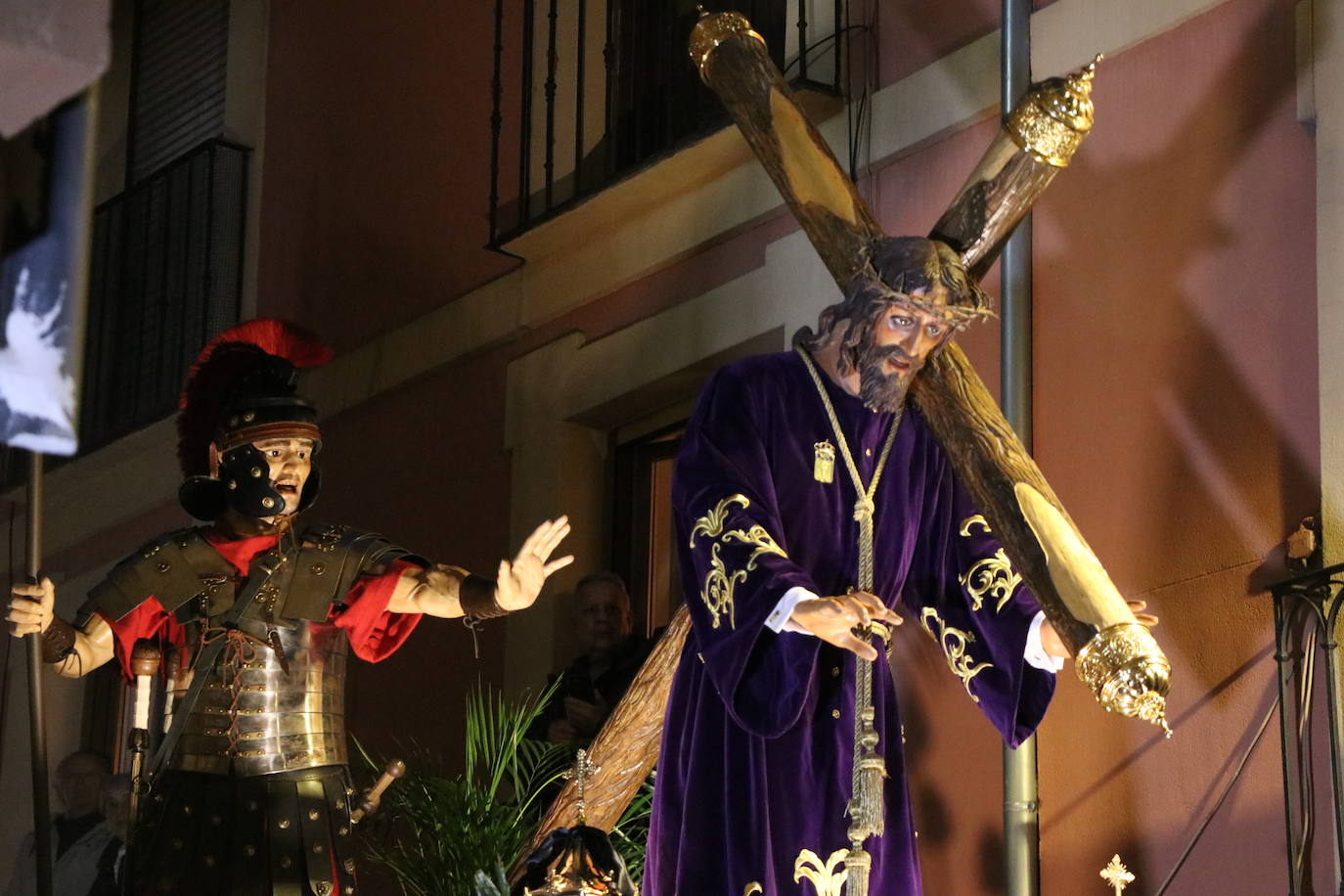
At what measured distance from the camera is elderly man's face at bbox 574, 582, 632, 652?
6.52 m

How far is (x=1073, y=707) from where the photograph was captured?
5355mm

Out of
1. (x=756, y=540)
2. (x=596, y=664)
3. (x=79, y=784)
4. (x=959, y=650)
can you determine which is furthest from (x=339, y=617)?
(x=79, y=784)

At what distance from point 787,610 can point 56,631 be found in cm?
208

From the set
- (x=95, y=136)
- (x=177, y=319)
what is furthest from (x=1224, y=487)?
(x=177, y=319)

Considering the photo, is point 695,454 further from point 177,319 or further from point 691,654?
point 177,319

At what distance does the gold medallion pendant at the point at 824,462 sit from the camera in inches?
176

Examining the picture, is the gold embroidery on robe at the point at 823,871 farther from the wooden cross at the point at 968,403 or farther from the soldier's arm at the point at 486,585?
the soldier's arm at the point at 486,585

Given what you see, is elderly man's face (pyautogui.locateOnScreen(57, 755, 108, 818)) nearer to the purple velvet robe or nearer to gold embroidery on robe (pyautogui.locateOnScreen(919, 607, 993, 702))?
the purple velvet robe

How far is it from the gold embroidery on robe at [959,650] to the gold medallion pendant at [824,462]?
1.19 feet

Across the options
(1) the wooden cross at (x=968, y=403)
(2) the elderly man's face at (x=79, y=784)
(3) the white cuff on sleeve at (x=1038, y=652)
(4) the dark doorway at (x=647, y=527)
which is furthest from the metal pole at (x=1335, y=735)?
(2) the elderly man's face at (x=79, y=784)

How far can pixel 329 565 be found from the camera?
535 cm

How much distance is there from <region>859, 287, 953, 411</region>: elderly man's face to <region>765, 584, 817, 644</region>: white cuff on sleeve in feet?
1.73

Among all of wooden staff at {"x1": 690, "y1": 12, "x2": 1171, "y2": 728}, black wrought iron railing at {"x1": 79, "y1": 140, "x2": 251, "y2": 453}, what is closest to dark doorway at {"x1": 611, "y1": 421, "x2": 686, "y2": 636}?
black wrought iron railing at {"x1": 79, "y1": 140, "x2": 251, "y2": 453}

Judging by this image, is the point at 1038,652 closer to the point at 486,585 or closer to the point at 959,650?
the point at 959,650
